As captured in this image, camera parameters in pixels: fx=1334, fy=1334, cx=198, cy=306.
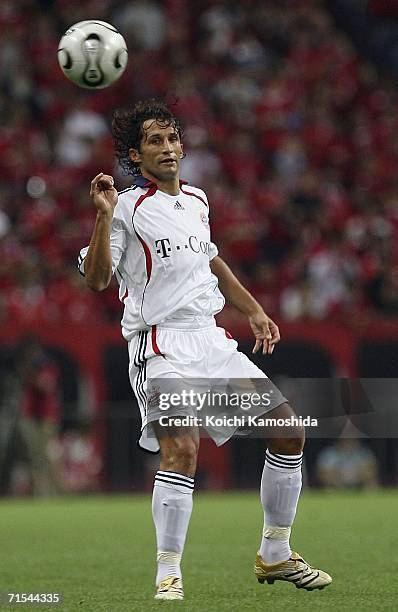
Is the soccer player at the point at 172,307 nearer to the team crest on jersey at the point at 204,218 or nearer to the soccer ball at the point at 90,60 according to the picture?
the team crest on jersey at the point at 204,218

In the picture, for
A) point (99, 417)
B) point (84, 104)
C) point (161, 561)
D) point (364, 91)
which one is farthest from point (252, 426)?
point (364, 91)

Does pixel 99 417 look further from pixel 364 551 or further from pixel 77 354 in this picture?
pixel 364 551

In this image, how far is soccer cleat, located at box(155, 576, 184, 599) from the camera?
586cm

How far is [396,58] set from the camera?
69.6 feet

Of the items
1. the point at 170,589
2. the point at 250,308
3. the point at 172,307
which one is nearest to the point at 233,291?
the point at 250,308

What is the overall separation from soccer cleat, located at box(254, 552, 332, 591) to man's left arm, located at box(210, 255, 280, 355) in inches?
40.4

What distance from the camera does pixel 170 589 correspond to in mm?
5863

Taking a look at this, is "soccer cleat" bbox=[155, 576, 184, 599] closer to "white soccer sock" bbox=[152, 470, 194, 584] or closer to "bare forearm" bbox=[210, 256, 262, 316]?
"white soccer sock" bbox=[152, 470, 194, 584]

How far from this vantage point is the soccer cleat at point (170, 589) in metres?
5.86

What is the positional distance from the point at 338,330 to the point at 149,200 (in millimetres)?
8734

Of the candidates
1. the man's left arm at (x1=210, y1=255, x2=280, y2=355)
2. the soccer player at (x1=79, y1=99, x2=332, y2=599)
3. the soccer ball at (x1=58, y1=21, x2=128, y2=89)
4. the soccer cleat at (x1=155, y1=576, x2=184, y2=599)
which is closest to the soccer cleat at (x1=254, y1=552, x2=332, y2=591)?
the soccer player at (x1=79, y1=99, x2=332, y2=599)

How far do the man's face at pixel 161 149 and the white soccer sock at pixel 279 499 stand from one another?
4.74 feet

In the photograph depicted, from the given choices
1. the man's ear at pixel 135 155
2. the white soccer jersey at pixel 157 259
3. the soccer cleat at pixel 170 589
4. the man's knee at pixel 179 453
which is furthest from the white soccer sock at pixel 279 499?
the man's ear at pixel 135 155

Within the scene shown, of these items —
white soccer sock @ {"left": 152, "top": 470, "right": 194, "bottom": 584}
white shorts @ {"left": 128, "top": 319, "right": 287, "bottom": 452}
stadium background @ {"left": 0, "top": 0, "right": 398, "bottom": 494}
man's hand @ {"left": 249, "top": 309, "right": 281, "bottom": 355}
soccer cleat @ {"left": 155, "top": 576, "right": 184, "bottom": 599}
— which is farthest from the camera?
stadium background @ {"left": 0, "top": 0, "right": 398, "bottom": 494}
